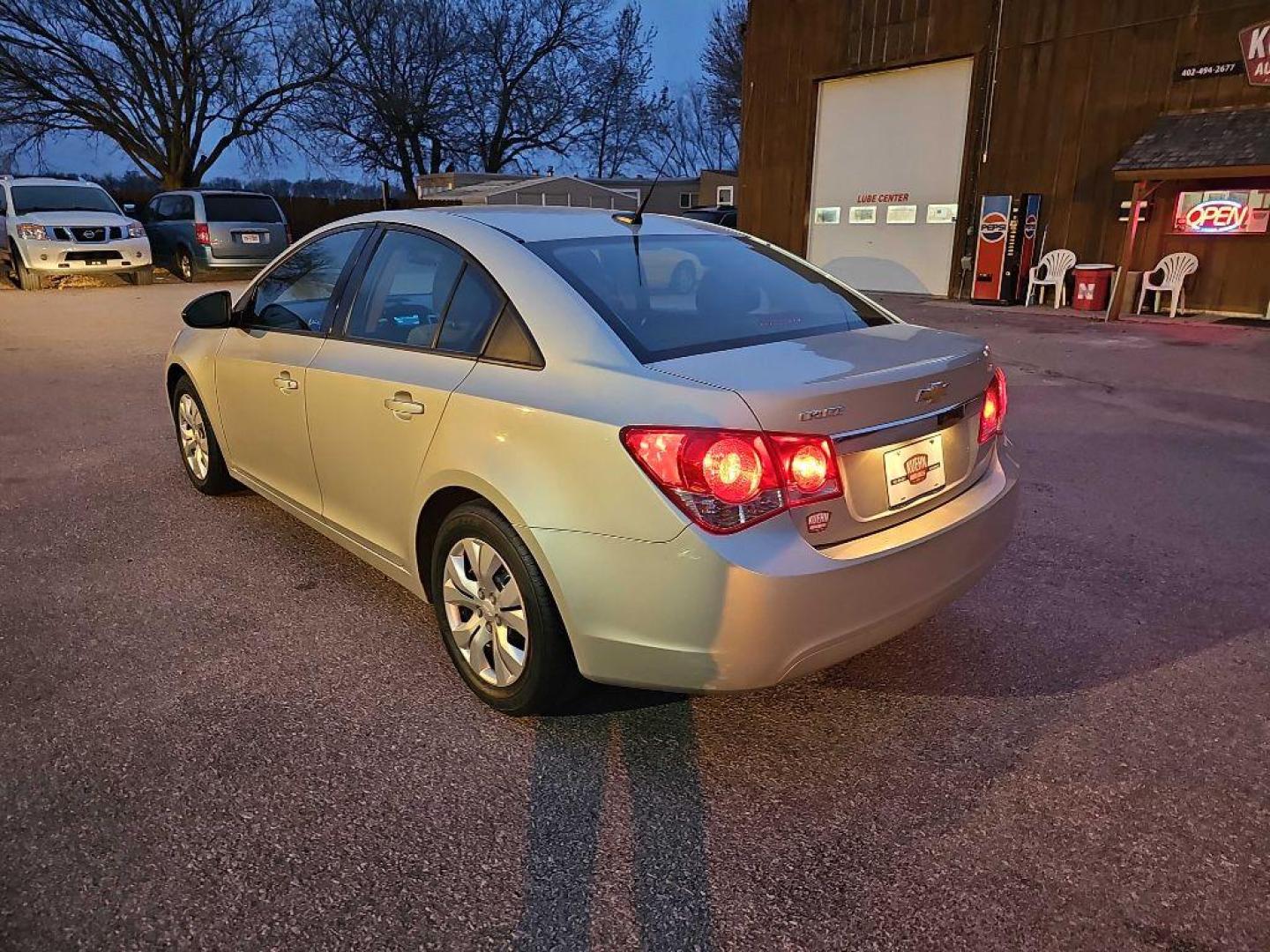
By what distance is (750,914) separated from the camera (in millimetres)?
2121

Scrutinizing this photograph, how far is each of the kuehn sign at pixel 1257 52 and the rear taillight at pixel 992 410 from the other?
46.4 feet

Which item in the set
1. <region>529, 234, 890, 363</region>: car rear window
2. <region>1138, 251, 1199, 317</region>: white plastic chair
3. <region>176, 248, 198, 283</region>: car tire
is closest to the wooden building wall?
<region>1138, 251, 1199, 317</region>: white plastic chair

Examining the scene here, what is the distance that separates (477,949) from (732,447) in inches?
52.0

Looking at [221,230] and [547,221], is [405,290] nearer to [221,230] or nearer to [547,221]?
[547,221]

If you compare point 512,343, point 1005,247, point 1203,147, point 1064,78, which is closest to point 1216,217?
point 1203,147

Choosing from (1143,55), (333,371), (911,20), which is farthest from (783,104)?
(333,371)

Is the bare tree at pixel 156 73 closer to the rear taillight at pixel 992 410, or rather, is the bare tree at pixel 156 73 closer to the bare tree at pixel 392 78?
the bare tree at pixel 392 78

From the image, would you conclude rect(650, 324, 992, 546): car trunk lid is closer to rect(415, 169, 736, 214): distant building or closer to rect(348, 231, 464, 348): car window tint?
rect(348, 231, 464, 348): car window tint

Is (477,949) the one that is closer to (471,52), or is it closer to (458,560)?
(458,560)

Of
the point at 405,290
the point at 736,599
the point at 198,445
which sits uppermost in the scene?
the point at 405,290

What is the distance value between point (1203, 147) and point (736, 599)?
582 inches

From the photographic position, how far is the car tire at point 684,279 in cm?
317

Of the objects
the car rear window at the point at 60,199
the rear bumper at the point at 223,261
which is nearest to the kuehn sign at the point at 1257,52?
the rear bumper at the point at 223,261

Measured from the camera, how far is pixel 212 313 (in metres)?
4.34
